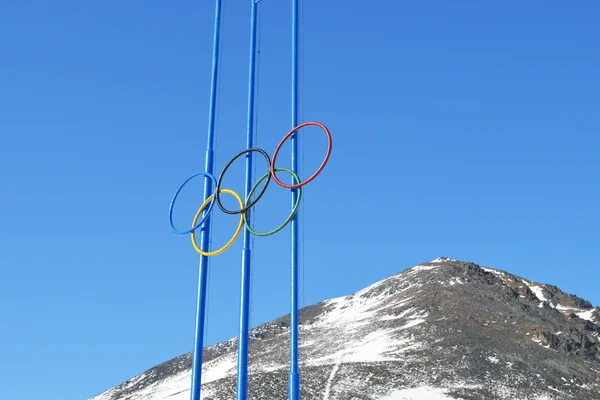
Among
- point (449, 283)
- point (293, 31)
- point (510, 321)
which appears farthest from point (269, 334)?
point (293, 31)

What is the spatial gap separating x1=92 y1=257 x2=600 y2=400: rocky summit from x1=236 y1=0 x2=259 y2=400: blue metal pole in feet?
101

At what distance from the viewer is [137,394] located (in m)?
96.8

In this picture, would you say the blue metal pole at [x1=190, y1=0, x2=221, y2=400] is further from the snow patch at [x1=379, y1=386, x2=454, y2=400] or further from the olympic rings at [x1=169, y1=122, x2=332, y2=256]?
the snow patch at [x1=379, y1=386, x2=454, y2=400]

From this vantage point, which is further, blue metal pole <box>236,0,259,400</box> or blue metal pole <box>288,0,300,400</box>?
blue metal pole <box>236,0,259,400</box>

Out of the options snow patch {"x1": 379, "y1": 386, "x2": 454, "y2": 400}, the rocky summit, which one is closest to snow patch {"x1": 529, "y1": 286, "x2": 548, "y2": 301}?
the rocky summit

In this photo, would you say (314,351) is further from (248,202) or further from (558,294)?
(248,202)

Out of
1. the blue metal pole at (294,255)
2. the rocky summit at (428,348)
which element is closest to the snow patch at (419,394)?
the rocky summit at (428,348)

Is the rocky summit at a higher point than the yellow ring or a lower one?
higher

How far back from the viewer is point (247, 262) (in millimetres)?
28922

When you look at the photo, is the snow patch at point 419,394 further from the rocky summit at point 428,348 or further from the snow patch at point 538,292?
the snow patch at point 538,292

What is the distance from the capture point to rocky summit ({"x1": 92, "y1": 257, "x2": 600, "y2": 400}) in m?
61.2

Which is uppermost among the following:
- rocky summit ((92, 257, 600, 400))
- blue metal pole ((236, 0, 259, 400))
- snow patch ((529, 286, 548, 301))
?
snow patch ((529, 286, 548, 301))

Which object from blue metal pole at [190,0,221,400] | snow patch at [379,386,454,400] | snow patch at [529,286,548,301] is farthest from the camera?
snow patch at [529,286,548,301]

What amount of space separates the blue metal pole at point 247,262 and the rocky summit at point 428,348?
101ft
